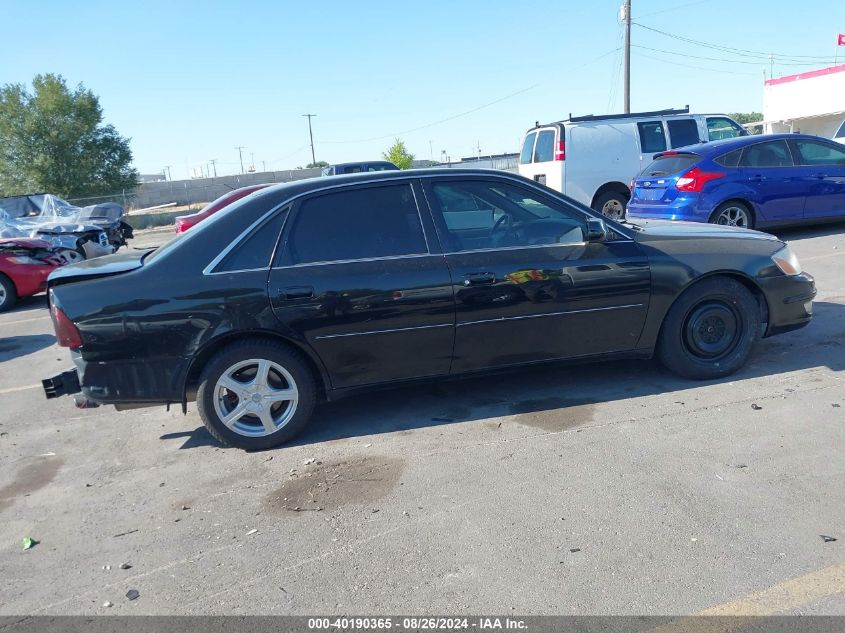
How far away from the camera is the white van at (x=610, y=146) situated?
12.6m

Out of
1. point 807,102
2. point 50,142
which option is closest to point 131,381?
point 807,102

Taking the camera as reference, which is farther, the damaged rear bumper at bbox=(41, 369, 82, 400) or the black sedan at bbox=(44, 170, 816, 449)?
the damaged rear bumper at bbox=(41, 369, 82, 400)

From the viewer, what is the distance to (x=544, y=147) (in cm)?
1330

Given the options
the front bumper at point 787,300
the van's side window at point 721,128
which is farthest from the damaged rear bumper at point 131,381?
the van's side window at point 721,128

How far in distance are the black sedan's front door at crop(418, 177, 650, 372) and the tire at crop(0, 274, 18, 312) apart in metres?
9.32

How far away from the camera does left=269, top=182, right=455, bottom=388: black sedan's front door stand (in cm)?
435

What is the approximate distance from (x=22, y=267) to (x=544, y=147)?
9515 mm

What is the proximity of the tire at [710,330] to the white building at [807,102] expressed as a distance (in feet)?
95.5

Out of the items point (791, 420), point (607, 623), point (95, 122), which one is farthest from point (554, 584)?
point (95, 122)

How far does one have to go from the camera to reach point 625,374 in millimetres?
5340

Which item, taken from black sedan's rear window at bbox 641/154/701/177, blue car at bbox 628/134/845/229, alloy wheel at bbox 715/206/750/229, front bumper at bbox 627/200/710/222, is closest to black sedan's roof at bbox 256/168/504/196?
front bumper at bbox 627/200/710/222

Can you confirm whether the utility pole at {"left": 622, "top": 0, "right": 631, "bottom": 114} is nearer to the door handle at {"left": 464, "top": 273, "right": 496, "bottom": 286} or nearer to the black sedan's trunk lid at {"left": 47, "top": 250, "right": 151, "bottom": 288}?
the door handle at {"left": 464, "top": 273, "right": 496, "bottom": 286}

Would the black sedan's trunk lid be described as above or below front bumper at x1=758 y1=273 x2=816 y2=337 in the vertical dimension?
above

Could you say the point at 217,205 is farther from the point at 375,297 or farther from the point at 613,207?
the point at 375,297
